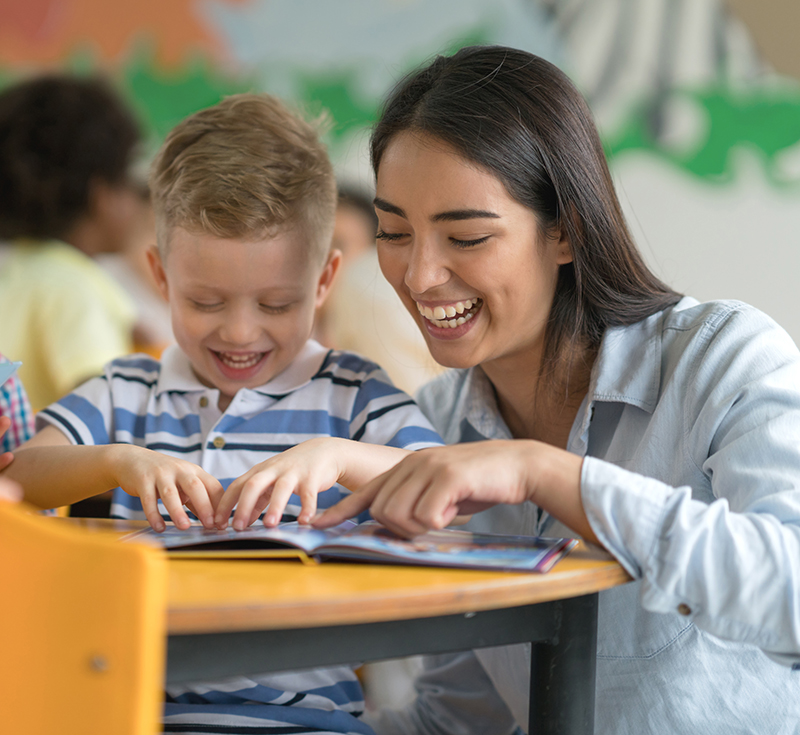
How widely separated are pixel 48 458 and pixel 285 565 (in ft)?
1.76

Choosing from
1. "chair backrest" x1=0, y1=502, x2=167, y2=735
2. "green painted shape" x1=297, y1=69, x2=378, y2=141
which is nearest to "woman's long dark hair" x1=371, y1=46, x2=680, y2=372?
"chair backrest" x1=0, y1=502, x2=167, y2=735

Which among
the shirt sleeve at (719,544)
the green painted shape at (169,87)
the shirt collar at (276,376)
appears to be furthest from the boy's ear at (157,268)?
the green painted shape at (169,87)

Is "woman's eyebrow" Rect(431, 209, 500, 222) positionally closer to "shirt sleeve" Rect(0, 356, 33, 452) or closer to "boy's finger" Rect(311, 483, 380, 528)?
"boy's finger" Rect(311, 483, 380, 528)

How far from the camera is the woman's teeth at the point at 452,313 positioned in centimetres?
115

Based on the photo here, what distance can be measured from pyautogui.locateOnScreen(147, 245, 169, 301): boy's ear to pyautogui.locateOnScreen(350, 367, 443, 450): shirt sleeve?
38 centimetres

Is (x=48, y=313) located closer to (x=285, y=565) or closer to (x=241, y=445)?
(x=241, y=445)

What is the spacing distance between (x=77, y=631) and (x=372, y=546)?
26 centimetres

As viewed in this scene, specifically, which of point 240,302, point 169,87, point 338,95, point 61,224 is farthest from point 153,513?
point 169,87

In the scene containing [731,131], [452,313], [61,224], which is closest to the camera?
[452,313]

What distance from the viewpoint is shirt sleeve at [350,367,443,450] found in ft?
3.75

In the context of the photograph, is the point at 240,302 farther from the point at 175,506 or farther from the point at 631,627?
the point at 631,627

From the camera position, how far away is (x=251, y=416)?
1.23m

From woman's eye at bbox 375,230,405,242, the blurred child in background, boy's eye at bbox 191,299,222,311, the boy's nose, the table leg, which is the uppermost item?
the blurred child in background

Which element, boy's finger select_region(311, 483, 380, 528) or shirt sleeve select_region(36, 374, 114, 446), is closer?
boy's finger select_region(311, 483, 380, 528)
